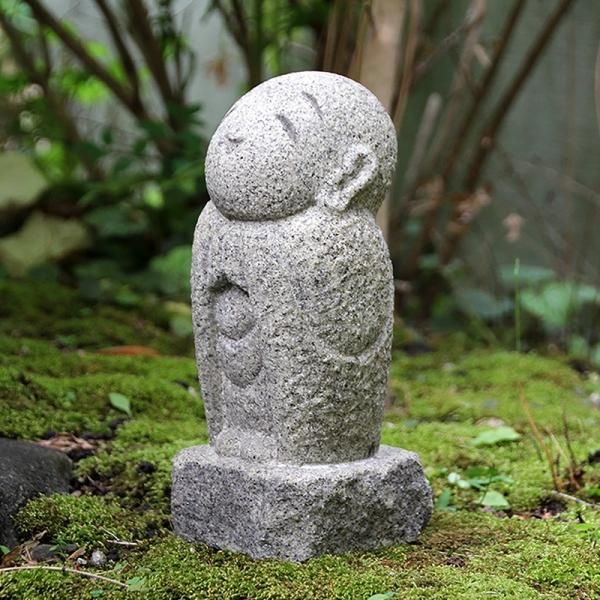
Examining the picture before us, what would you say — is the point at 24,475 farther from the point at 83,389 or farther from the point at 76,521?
the point at 83,389

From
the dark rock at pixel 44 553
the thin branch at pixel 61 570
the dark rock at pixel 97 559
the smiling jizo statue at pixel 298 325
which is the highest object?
the smiling jizo statue at pixel 298 325

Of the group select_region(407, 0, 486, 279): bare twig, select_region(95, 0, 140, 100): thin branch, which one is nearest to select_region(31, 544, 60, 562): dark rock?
select_region(407, 0, 486, 279): bare twig

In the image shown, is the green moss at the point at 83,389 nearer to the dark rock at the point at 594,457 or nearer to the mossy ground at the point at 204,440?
the mossy ground at the point at 204,440

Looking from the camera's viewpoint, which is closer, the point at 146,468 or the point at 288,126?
the point at 288,126

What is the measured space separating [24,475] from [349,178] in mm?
1305

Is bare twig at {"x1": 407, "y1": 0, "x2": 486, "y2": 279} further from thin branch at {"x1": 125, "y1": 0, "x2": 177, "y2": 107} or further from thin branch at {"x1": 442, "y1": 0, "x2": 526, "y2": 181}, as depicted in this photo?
thin branch at {"x1": 125, "y1": 0, "x2": 177, "y2": 107}

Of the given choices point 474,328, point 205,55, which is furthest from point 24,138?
point 474,328

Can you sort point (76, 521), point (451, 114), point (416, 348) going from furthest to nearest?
point (451, 114)
point (416, 348)
point (76, 521)

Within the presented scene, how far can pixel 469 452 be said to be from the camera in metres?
3.74

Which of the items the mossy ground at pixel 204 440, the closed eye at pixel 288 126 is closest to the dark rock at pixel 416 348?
the mossy ground at pixel 204 440

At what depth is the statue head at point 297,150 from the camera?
2.73 metres

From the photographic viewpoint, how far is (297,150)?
273 cm

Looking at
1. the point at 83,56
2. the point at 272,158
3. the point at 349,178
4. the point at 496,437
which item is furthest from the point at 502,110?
the point at 272,158

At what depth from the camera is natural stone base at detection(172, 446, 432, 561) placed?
2.67 m
